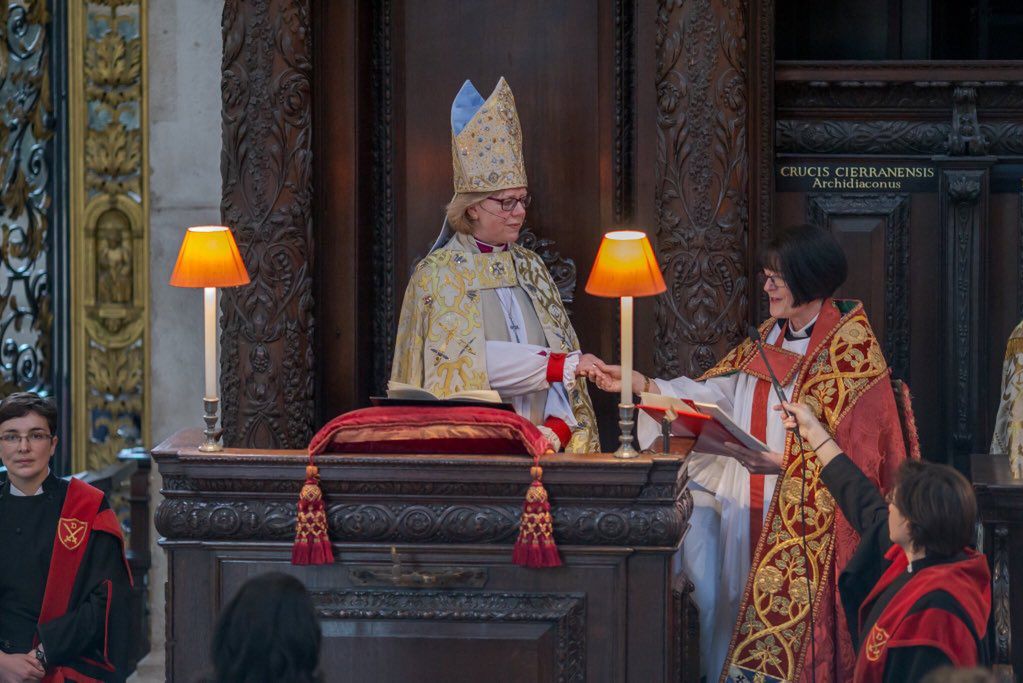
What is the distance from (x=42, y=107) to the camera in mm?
7777

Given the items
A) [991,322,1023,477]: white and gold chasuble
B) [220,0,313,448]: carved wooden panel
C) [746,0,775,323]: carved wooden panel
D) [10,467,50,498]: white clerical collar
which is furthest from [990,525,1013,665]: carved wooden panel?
[10,467,50,498]: white clerical collar

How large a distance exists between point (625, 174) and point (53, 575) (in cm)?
299

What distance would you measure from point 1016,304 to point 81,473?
420 cm

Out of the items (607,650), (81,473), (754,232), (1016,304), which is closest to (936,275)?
(1016,304)

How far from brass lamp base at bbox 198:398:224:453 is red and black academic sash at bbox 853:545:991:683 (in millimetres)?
1974

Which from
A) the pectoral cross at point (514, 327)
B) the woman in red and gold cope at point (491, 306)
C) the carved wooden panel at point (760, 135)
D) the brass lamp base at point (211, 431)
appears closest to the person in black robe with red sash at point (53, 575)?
the brass lamp base at point (211, 431)

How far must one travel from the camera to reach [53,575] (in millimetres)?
5188

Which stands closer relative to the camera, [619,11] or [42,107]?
[619,11]

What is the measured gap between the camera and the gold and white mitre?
627cm

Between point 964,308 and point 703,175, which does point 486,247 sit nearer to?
point 703,175

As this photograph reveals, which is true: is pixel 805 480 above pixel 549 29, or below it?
below

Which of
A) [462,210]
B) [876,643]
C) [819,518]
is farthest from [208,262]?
[876,643]

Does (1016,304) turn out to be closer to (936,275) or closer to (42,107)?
(936,275)

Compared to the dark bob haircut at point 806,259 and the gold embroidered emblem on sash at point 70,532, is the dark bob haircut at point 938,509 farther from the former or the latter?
the gold embroidered emblem on sash at point 70,532
